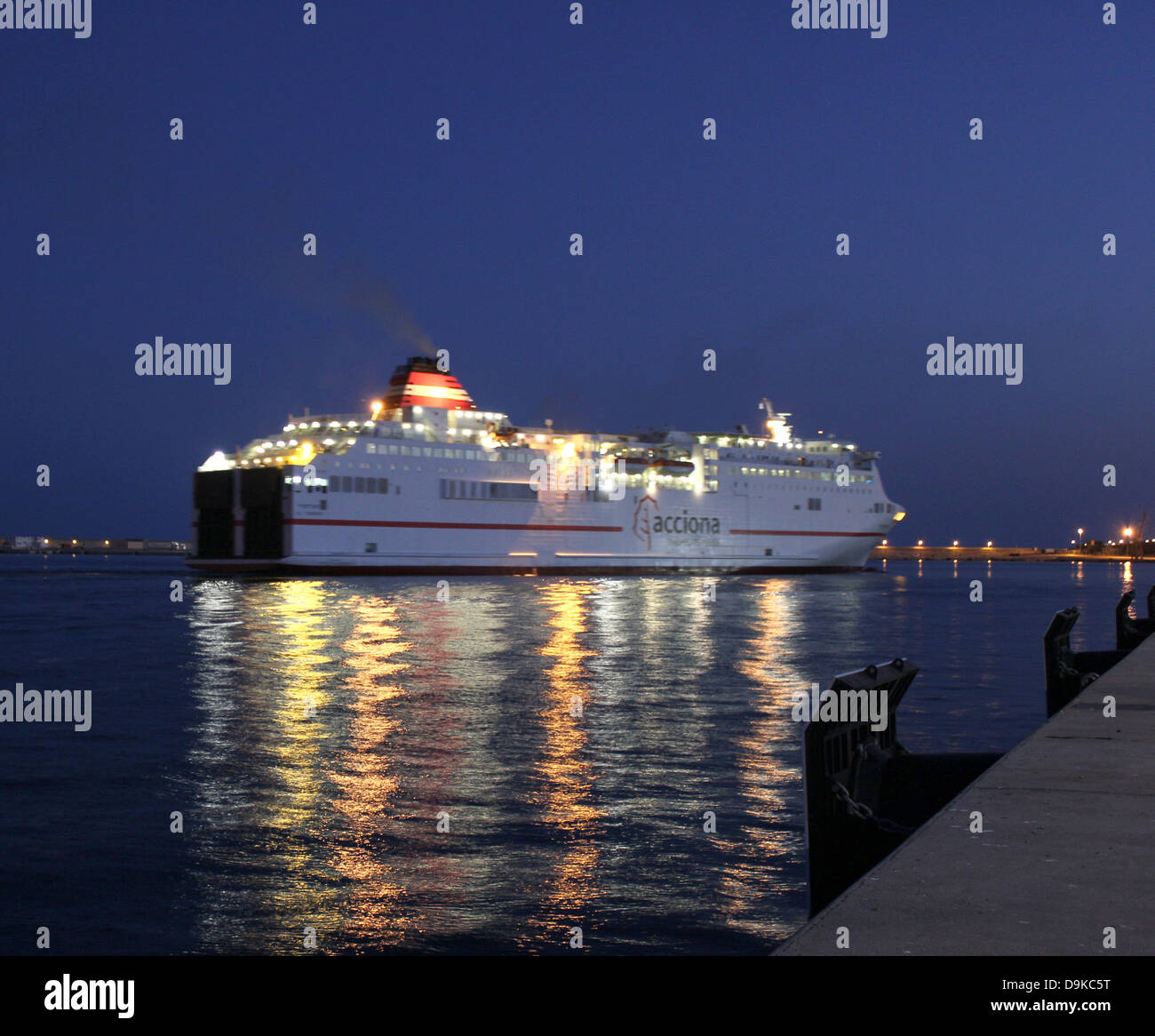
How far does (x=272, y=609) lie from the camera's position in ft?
117

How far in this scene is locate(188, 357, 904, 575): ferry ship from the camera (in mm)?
55188

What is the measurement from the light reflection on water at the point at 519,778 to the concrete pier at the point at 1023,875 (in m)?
1.76

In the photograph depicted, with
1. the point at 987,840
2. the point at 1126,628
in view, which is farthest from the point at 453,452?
the point at 987,840

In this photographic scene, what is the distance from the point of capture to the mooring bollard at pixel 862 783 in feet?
19.3

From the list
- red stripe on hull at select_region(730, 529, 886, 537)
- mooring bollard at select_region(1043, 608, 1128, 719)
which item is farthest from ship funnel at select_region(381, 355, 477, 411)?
mooring bollard at select_region(1043, 608, 1128, 719)

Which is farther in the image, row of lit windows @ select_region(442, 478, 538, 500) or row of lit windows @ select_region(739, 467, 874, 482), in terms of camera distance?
row of lit windows @ select_region(739, 467, 874, 482)

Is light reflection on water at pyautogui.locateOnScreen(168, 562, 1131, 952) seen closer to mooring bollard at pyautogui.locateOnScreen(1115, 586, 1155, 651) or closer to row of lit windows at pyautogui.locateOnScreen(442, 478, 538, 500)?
mooring bollard at pyautogui.locateOnScreen(1115, 586, 1155, 651)

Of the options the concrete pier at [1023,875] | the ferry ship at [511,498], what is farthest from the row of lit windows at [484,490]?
the concrete pier at [1023,875]

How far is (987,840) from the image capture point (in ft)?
14.6

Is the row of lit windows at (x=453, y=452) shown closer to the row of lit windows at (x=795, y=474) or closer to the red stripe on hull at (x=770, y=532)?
the red stripe on hull at (x=770, y=532)

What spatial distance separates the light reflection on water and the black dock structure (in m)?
0.89

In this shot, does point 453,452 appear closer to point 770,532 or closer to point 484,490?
point 484,490

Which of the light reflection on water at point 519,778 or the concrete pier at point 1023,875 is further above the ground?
the concrete pier at point 1023,875
